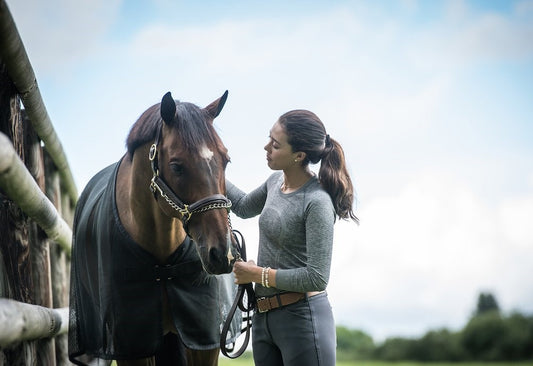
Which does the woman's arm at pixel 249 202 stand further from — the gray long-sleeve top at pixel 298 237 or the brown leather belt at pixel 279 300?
the brown leather belt at pixel 279 300

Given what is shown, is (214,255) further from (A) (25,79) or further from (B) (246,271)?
(A) (25,79)

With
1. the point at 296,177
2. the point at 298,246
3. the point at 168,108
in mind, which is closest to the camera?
the point at 168,108

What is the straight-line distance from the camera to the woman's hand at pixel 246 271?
2637 mm

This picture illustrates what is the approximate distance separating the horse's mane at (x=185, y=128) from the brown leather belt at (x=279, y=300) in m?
0.69

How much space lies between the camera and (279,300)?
2654 mm

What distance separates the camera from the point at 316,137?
9.05 feet

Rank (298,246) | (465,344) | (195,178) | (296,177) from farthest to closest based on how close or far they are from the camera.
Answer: (465,344)
(296,177)
(298,246)
(195,178)

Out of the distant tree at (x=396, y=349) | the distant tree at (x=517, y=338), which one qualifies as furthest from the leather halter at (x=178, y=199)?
the distant tree at (x=517, y=338)

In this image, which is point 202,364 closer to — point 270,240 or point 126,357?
point 126,357

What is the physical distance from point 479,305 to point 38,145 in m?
30.4

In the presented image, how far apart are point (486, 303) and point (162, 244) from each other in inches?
1209

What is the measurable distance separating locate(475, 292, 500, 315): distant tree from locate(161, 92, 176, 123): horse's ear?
98.8 feet

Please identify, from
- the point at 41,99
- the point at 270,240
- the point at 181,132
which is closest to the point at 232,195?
the point at 270,240

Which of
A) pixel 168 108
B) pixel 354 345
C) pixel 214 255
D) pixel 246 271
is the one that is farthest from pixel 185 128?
pixel 354 345
